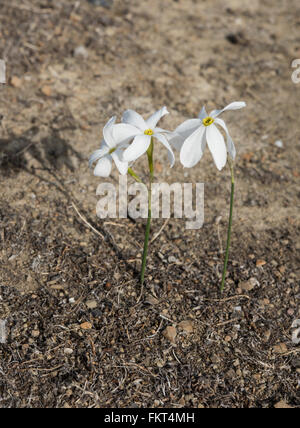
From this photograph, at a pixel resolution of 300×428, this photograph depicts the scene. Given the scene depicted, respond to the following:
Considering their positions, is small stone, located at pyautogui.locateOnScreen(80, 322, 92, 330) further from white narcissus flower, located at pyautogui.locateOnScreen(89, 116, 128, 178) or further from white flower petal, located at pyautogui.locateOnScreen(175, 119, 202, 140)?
white flower petal, located at pyautogui.locateOnScreen(175, 119, 202, 140)

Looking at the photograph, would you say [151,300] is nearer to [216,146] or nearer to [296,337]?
[296,337]

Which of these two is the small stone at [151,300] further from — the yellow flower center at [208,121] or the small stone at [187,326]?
the yellow flower center at [208,121]

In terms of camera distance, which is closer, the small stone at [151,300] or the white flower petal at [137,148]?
the white flower petal at [137,148]

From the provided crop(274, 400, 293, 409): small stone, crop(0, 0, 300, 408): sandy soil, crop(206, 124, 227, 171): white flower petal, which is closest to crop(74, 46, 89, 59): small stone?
crop(0, 0, 300, 408): sandy soil

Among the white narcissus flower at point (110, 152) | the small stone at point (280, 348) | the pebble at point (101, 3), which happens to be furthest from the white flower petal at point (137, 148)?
the pebble at point (101, 3)

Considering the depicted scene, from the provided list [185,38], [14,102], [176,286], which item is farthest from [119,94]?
[176,286]

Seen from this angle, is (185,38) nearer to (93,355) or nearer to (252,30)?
(252,30)

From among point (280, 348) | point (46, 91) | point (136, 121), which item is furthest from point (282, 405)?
point (46, 91)
